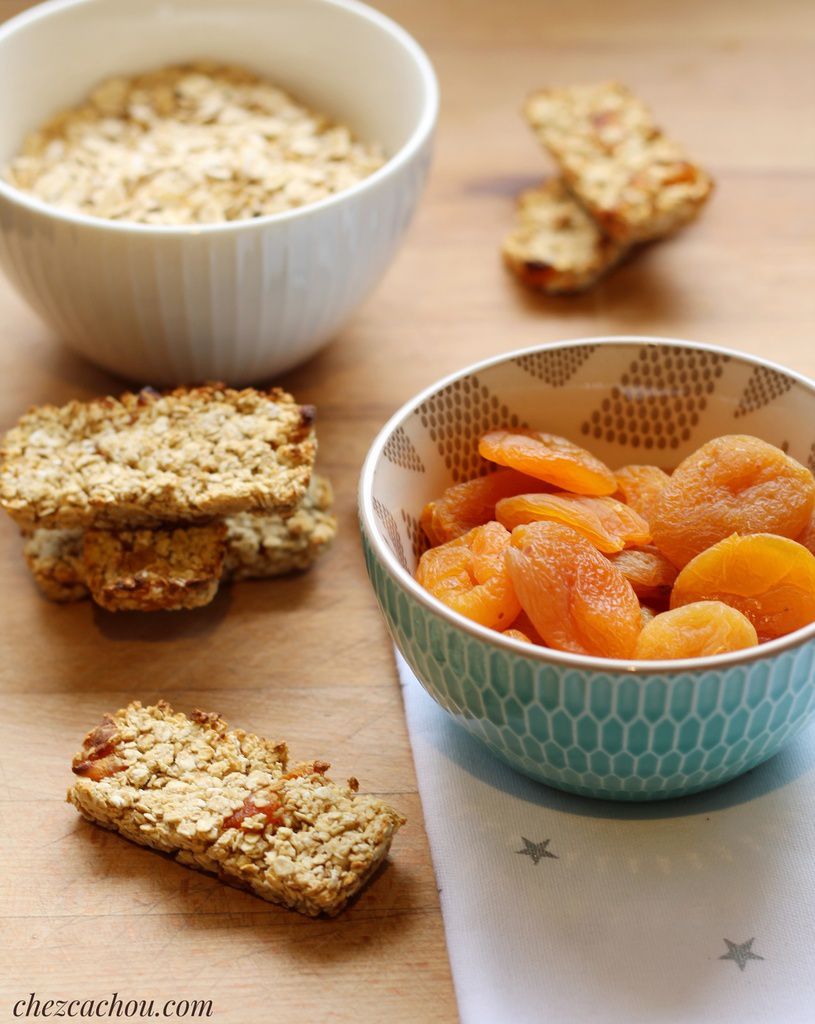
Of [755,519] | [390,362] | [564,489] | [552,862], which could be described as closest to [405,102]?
[390,362]

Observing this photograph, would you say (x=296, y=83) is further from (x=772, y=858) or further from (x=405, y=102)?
(x=772, y=858)

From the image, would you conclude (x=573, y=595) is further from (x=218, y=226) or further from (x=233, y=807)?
(x=218, y=226)

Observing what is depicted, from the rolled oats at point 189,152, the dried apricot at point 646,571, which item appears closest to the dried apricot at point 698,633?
the dried apricot at point 646,571

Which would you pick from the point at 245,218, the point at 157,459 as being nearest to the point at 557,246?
the point at 245,218

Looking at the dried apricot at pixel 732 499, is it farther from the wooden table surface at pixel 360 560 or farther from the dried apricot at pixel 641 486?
the wooden table surface at pixel 360 560

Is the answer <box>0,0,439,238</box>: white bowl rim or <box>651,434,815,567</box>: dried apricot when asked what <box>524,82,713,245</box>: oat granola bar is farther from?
<box>651,434,815,567</box>: dried apricot

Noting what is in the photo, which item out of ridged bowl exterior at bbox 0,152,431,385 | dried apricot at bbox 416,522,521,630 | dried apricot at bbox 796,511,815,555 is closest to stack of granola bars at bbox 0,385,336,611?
ridged bowl exterior at bbox 0,152,431,385

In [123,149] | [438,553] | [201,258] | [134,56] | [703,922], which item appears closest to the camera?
[703,922]
